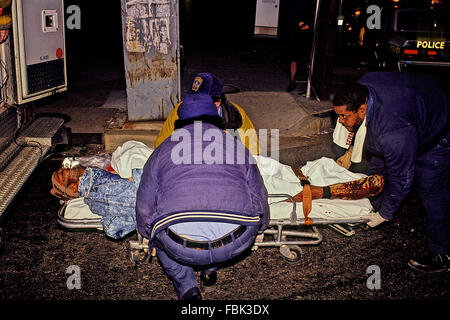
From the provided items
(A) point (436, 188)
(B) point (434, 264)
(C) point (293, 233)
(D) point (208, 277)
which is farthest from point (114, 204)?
(B) point (434, 264)

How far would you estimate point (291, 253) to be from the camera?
3918 millimetres

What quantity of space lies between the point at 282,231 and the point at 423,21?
865 centimetres

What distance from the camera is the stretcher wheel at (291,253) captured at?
12.8 feet

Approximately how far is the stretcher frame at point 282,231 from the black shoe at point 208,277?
45cm

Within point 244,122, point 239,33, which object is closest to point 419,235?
point 244,122

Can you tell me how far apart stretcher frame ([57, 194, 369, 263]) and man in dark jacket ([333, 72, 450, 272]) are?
390mm

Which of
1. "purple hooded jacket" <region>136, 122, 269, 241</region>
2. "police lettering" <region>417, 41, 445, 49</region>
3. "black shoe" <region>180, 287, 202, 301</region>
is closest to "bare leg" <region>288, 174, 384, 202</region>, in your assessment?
"purple hooded jacket" <region>136, 122, 269, 241</region>

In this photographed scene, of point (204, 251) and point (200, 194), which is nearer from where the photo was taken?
point (200, 194)

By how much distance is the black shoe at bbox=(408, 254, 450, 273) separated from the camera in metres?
3.77

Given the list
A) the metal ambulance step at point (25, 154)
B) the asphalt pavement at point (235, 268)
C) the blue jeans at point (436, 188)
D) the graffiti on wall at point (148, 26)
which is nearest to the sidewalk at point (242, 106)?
the metal ambulance step at point (25, 154)

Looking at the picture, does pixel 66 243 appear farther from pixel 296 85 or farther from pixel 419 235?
pixel 296 85

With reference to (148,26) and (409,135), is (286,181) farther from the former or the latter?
(148,26)

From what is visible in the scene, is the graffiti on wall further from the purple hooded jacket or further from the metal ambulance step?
the purple hooded jacket

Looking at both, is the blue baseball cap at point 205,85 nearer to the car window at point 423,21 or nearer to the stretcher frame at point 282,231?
the stretcher frame at point 282,231
